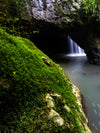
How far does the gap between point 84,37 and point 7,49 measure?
8.34 metres

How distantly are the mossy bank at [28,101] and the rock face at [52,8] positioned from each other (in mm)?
5261

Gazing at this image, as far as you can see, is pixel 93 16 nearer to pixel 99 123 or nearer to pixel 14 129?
pixel 99 123

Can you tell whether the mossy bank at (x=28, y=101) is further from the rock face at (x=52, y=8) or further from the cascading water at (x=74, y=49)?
the cascading water at (x=74, y=49)

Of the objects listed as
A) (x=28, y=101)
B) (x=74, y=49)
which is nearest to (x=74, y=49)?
(x=74, y=49)

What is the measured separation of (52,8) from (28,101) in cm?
629

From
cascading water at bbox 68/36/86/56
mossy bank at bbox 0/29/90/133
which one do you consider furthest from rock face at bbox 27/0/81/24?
cascading water at bbox 68/36/86/56

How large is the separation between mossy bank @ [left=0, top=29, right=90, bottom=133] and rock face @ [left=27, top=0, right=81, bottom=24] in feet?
17.3

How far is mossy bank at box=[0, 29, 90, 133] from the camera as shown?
100 centimetres

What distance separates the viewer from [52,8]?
229 inches

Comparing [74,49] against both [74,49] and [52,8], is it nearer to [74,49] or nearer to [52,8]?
[74,49]

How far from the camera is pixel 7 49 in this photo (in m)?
1.32

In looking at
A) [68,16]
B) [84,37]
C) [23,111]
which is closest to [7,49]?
[23,111]

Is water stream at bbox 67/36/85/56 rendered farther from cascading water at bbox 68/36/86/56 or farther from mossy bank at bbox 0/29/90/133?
mossy bank at bbox 0/29/90/133

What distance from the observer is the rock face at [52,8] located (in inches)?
222
